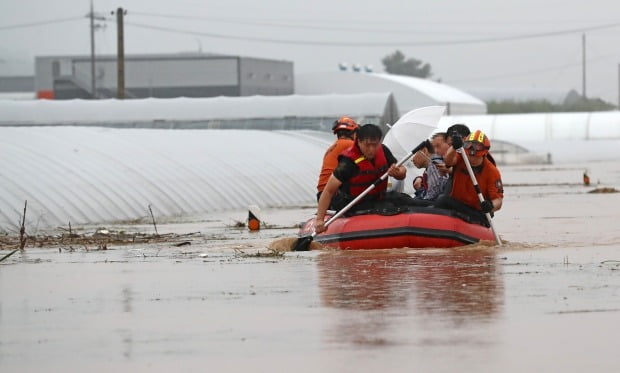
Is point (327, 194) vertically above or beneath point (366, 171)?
beneath

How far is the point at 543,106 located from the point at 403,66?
54.5 metres

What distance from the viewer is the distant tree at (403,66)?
189875 millimetres

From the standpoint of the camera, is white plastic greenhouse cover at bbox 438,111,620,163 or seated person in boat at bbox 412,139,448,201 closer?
seated person in boat at bbox 412,139,448,201

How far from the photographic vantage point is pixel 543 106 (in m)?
138

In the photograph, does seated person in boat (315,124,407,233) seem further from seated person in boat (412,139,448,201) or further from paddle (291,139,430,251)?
seated person in boat (412,139,448,201)

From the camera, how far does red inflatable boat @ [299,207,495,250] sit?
15.8 meters

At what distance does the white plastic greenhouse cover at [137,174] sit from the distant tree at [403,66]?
14931cm

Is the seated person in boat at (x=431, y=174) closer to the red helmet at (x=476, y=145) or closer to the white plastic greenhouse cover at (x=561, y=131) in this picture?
the red helmet at (x=476, y=145)

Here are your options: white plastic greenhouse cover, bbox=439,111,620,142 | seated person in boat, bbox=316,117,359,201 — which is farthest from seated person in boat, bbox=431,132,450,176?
white plastic greenhouse cover, bbox=439,111,620,142

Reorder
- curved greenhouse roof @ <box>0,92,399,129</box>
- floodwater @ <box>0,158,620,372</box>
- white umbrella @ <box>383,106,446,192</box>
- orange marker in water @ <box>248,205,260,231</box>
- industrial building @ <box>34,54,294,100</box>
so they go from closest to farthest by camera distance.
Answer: floodwater @ <box>0,158,620,372</box> → white umbrella @ <box>383,106,446,192</box> → orange marker in water @ <box>248,205,260,231</box> → curved greenhouse roof @ <box>0,92,399,129</box> → industrial building @ <box>34,54,294,100</box>

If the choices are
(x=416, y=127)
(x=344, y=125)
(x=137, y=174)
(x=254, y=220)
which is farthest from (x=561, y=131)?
(x=344, y=125)

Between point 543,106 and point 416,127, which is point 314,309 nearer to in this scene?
point 416,127

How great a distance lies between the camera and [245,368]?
7.89 metres

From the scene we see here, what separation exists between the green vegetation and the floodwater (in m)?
119
